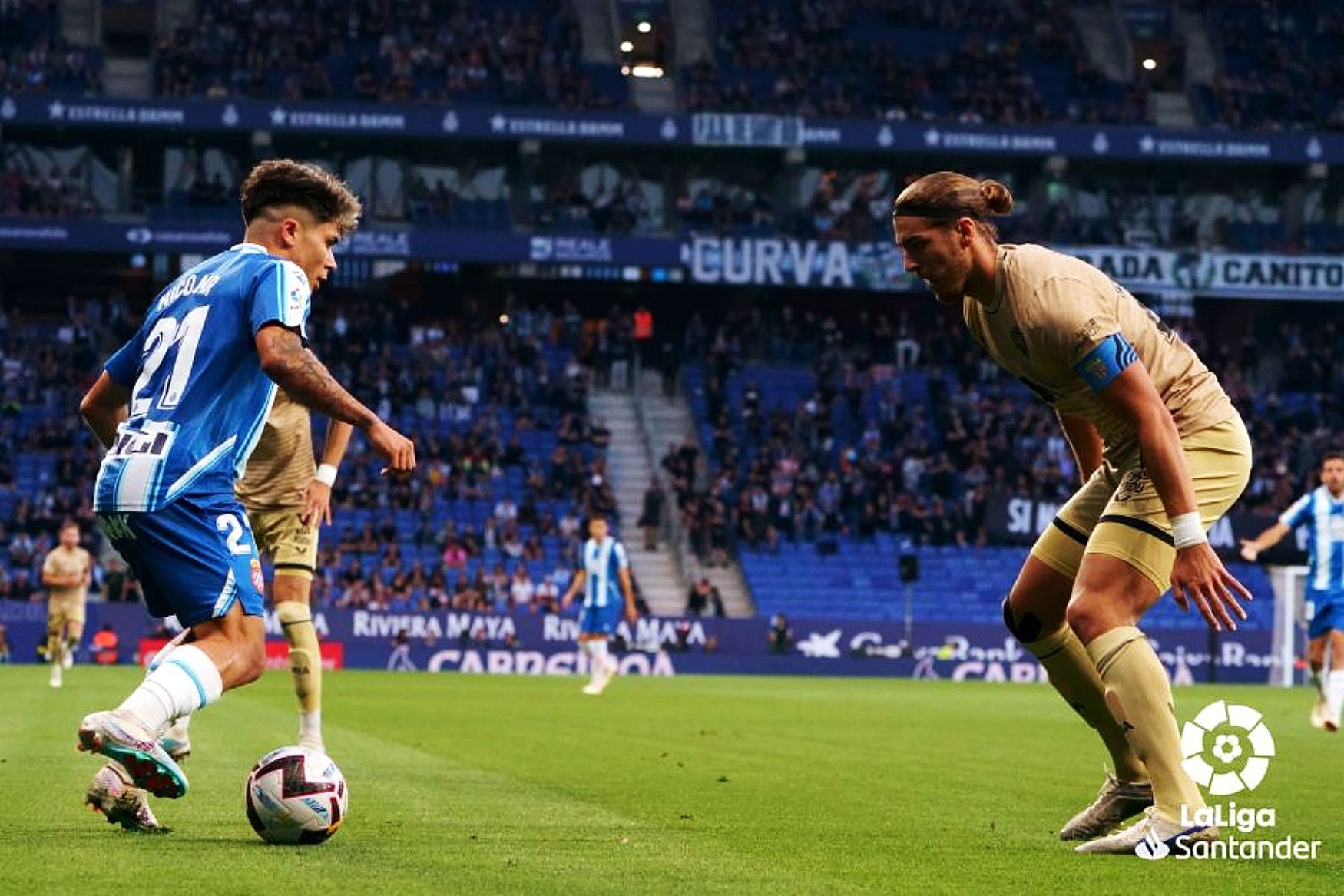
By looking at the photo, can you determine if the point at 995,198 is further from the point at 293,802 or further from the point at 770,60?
the point at 770,60

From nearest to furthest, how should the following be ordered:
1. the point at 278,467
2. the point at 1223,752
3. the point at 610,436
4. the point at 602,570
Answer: the point at 1223,752
the point at 278,467
the point at 602,570
the point at 610,436

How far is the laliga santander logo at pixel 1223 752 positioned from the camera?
847 centimetres

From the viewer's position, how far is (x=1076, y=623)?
770cm

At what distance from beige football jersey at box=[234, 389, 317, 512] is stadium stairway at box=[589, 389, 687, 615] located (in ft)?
105

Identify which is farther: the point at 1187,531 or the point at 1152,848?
the point at 1152,848

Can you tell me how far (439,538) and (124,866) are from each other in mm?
37210

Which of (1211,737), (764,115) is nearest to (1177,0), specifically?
(764,115)

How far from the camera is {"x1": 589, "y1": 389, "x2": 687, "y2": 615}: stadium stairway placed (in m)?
44.8

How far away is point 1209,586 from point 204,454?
138 inches

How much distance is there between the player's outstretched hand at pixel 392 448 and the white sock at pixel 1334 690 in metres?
15.3

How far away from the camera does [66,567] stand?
2964 centimetres

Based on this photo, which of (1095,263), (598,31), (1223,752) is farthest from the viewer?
(598,31)

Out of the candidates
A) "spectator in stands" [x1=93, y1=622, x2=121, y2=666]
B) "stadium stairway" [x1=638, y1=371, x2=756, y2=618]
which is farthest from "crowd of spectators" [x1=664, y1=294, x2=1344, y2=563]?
"spectator in stands" [x1=93, y1=622, x2=121, y2=666]

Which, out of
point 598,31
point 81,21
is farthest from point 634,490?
point 81,21
